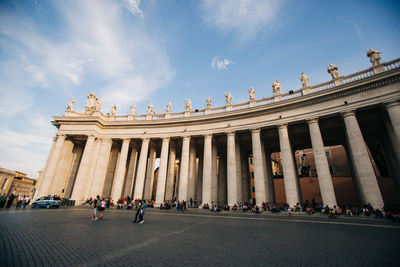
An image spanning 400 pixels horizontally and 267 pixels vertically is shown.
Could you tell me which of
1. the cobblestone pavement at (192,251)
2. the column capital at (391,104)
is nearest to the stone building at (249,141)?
the column capital at (391,104)

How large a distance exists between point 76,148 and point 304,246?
3562 centimetres

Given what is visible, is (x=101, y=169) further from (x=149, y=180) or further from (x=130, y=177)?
(x=149, y=180)

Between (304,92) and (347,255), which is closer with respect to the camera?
(347,255)

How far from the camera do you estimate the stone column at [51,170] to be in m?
24.5

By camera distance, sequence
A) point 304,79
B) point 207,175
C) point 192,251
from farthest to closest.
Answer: point 207,175, point 304,79, point 192,251

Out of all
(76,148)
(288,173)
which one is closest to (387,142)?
(288,173)

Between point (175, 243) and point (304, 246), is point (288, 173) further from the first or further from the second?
point (175, 243)

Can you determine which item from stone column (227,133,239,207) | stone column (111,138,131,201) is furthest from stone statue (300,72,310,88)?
stone column (111,138,131,201)

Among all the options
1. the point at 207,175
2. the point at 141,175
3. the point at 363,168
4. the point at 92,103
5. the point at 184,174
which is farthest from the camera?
the point at 92,103

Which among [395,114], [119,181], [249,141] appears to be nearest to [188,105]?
[249,141]

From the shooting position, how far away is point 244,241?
7.04 m

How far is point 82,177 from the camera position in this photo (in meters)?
25.8

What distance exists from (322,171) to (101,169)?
2960cm

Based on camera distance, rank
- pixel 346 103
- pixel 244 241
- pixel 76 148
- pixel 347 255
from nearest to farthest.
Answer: pixel 347 255
pixel 244 241
pixel 346 103
pixel 76 148
